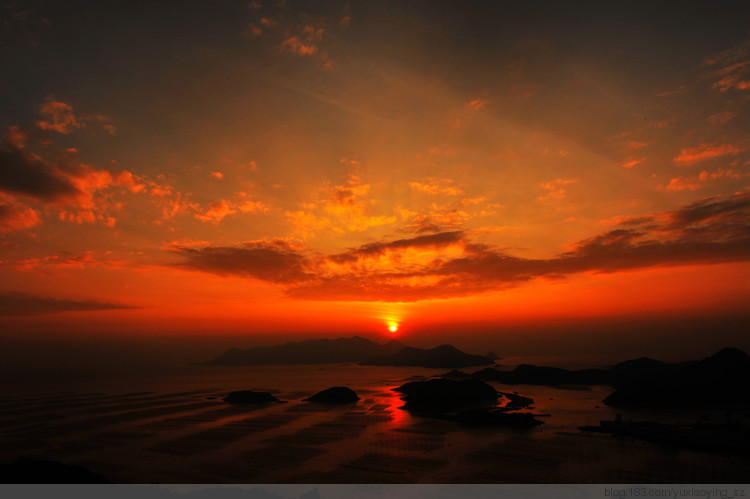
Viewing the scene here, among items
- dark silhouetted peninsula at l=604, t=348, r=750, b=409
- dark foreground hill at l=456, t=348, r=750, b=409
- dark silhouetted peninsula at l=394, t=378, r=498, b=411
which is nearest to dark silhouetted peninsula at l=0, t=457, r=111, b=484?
dark silhouetted peninsula at l=394, t=378, r=498, b=411

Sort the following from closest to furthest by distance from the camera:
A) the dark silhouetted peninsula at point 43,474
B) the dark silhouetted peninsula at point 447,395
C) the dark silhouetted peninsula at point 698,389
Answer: the dark silhouetted peninsula at point 43,474, the dark silhouetted peninsula at point 698,389, the dark silhouetted peninsula at point 447,395

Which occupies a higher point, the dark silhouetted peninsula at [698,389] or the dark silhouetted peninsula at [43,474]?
the dark silhouetted peninsula at [43,474]

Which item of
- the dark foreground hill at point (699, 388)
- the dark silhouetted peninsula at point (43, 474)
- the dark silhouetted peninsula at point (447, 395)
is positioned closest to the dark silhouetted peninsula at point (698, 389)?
the dark foreground hill at point (699, 388)

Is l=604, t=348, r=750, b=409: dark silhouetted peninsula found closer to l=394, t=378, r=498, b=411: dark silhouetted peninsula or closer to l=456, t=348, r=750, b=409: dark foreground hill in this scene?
l=456, t=348, r=750, b=409: dark foreground hill

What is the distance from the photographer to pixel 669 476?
38.3 meters

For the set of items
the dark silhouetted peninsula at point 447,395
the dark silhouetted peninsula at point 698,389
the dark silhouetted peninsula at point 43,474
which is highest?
the dark silhouetted peninsula at point 43,474

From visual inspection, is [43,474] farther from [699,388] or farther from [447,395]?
[699,388]

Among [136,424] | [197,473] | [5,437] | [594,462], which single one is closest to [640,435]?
[594,462]

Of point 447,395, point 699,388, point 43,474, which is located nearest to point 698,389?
point 699,388

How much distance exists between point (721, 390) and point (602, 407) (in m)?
26.3

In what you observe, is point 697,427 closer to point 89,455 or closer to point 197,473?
point 197,473

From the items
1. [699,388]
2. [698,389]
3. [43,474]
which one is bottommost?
[698,389]

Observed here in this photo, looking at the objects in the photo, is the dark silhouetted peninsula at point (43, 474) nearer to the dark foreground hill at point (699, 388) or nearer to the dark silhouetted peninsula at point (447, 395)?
the dark silhouetted peninsula at point (447, 395)
